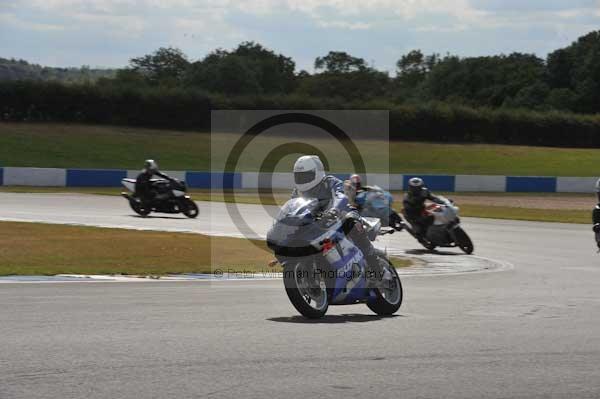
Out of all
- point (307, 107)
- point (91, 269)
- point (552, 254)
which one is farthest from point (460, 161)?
point (91, 269)

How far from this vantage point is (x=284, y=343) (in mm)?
7852

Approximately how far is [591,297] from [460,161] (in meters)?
39.8

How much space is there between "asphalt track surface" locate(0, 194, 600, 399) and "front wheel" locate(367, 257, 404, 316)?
0.40ft

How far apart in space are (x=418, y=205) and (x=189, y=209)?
23.5ft

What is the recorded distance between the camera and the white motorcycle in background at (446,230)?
18469mm

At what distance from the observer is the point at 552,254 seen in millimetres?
18516

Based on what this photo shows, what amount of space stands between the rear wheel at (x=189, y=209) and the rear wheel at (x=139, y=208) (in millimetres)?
809

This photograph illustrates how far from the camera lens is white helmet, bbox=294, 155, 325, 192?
30.5ft

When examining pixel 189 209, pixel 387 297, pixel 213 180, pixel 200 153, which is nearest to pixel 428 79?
pixel 200 153

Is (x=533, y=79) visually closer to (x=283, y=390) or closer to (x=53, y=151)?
(x=53, y=151)

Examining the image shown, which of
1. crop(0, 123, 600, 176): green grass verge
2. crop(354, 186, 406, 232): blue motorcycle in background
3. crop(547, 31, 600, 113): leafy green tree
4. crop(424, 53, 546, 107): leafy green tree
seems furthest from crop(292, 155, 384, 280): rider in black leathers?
crop(424, 53, 546, 107): leafy green tree

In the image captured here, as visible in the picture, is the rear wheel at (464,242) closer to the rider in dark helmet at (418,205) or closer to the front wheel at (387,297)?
the rider in dark helmet at (418,205)

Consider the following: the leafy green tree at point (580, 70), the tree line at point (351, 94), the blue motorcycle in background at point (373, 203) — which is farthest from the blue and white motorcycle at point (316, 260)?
the leafy green tree at point (580, 70)

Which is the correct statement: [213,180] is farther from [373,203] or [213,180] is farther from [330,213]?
[330,213]
